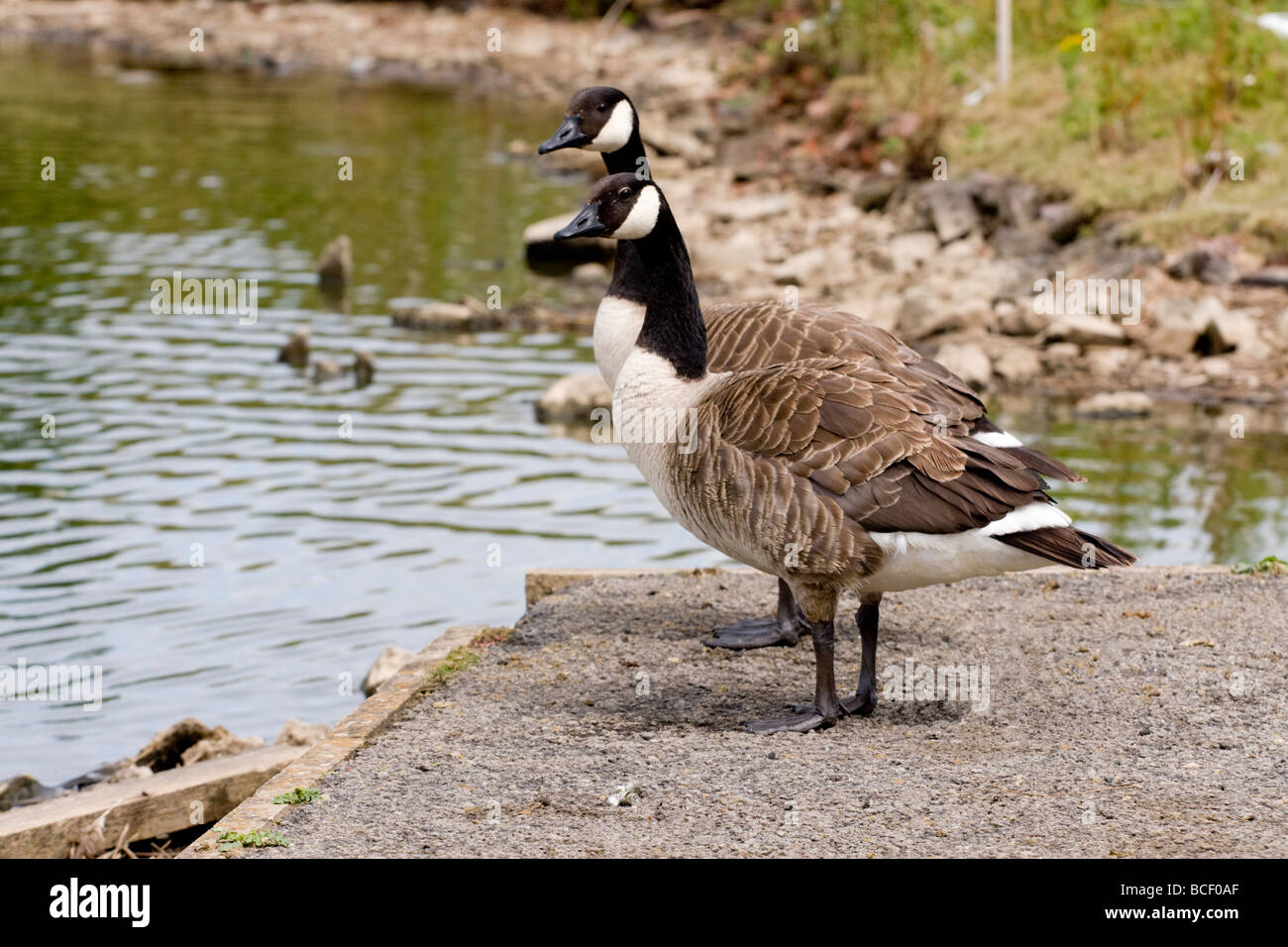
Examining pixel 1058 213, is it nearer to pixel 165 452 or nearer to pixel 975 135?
pixel 975 135

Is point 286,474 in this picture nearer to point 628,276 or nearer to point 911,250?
point 628,276

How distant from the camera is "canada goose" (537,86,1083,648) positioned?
7301 millimetres

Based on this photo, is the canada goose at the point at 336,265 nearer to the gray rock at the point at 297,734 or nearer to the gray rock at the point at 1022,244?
the gray rock at the point at 1022,244

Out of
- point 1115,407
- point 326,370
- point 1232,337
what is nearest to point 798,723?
point 1115,407

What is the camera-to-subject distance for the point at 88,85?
40094 millimetres

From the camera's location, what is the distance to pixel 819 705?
7.02m

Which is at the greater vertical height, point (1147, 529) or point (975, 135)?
point (975, 135)

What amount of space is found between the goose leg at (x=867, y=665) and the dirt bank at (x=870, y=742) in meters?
0.10

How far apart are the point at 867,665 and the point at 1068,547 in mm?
1310

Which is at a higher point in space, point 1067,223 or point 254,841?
point 1067,223

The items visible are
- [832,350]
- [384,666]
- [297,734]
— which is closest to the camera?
[832,350]

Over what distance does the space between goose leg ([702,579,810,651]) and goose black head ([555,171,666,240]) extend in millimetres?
2027

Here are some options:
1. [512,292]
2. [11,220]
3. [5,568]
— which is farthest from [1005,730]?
[11,220]
